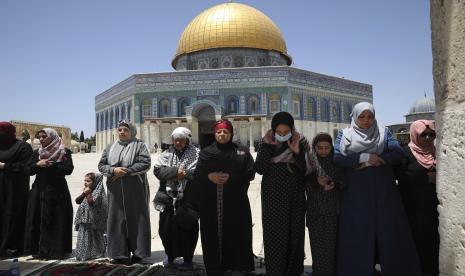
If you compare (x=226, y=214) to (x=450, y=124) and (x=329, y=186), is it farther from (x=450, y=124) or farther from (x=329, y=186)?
(x=450, y=124)

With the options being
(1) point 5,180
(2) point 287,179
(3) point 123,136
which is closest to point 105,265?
(3) point 123,136

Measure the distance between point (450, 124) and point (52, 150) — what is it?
3.08 metres

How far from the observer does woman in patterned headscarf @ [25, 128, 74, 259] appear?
3.22 metres

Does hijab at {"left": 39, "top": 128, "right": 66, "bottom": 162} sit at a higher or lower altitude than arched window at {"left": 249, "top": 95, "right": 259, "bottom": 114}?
lower

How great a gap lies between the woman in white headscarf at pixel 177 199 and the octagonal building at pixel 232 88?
1744 cm

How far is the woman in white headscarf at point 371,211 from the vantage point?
2.29 meters

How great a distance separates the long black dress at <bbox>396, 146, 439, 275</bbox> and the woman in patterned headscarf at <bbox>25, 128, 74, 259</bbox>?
9.05ft

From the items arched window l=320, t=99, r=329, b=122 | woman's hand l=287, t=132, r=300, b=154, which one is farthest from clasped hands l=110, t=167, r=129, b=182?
arched window l=320, t=99, r=329, b=122

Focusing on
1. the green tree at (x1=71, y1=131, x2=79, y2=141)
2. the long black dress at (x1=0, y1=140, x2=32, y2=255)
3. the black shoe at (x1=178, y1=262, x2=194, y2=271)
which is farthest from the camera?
the green tree at (x1=71, y1=131, x2=79, y2=141)

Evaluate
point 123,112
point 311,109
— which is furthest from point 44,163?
point 123,112

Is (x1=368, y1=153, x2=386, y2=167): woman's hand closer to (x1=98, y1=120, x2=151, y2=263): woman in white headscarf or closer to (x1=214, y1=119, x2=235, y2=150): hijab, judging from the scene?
(x1=214, y1=119, x2=235, y2=150): hijab

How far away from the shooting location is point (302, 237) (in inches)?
99.0

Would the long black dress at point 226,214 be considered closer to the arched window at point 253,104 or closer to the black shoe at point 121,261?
the black shoe at point 121,261

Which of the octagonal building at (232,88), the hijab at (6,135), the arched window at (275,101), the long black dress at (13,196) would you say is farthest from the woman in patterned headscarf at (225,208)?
the arched window at (275,101)
